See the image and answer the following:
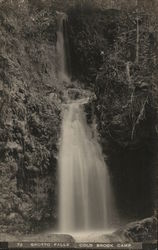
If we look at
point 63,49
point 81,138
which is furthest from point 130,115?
point 63,49

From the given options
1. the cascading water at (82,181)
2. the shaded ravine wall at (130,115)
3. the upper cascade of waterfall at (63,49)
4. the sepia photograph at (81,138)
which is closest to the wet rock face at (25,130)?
the sepia photograph at (81,138)

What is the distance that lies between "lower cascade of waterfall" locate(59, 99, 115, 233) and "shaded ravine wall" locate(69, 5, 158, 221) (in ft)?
1.23

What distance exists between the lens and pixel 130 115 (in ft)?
48.5

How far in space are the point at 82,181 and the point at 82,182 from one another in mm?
37

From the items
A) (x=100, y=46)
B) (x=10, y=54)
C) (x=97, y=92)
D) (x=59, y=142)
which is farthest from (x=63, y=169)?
(x=100, y=46)

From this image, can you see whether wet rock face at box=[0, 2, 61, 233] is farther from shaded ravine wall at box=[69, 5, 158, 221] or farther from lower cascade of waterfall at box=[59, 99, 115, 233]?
shaded ravine wall at box=[69, 5, 158, 221]

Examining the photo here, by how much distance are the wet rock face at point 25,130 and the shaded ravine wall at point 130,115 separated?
176 centimetres

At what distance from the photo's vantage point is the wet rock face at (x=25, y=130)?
1391 centimetres

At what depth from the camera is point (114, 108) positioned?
1527cm

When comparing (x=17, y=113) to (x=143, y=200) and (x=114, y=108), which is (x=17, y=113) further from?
(x=143, y=200)

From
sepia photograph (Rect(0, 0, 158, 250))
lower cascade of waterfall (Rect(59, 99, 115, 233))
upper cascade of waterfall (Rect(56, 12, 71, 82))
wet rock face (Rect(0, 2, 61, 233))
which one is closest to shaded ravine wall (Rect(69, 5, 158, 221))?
sepia photograph (Rect(0, 0, 158, 250))

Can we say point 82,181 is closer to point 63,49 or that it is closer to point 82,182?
point 82,182

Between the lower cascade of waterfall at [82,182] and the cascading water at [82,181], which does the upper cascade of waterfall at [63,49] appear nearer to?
the cascading water at [82,181]

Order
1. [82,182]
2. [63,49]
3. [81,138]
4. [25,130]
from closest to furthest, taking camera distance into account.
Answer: [82,182]
[25,130]
[81,138]
[63,49]
